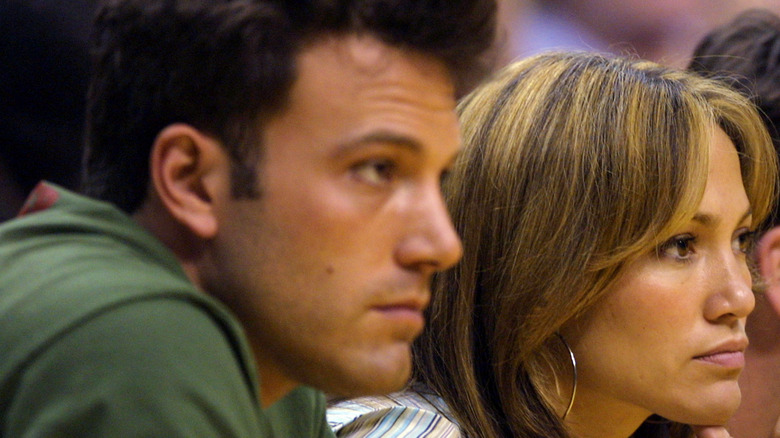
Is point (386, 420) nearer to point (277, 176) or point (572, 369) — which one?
point (572, 369)

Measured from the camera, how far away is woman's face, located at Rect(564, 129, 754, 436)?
2078mm

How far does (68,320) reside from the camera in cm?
97

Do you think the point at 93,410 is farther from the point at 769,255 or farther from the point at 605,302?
the point at 769,255

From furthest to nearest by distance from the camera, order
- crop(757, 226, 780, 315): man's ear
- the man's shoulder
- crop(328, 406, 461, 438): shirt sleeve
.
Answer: crop(757, 226, 780, 315): man's ear → crop(328, 406, 461, 438): shirt sleeve → the man's shoulder

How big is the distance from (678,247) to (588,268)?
238mm

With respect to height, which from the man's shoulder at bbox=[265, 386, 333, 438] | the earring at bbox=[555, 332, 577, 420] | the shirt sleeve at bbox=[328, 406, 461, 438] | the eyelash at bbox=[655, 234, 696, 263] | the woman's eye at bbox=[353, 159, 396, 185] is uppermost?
the eyelash at bbox=[655, 234, 696, 263]

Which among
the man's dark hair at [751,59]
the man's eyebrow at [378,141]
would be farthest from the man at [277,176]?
the man's dark hair at [751,59]

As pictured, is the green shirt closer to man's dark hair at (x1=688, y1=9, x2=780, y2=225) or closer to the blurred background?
man's dark hair at (x1=688, y1=9, x2=780, y2=225)

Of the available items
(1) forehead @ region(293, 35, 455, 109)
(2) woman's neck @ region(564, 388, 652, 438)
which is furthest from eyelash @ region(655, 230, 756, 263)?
(1) forehead @ region(293, 35, 455, 109)

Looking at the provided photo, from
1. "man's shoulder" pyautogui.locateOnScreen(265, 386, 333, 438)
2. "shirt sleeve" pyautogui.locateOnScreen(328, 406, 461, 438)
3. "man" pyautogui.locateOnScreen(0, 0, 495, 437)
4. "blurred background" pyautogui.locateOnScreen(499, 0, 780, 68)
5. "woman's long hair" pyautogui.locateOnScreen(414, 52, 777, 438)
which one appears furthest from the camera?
"blurred background" pyautogui.locateOnScreen(499, 0, 780, 68)

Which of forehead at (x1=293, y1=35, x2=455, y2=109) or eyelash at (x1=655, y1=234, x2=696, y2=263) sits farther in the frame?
eyelash at (x1=655, y1=234, x2=696, y2=263)

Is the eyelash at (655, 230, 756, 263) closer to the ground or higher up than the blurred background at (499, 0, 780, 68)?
closer to the ground

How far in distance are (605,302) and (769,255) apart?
734 mm

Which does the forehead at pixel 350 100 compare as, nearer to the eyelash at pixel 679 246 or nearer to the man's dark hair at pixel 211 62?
the man's dark hair at pixel 211 62
